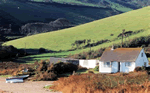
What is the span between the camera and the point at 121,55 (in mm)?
45969

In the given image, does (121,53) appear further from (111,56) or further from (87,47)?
(87,47)

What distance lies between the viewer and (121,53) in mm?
46656

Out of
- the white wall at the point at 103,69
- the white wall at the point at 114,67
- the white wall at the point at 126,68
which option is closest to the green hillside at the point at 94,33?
the white wall at the point at 103,69

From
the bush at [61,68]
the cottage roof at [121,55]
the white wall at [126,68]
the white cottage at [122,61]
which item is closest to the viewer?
the bush at [61,68]

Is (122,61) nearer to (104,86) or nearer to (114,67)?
(114,67)

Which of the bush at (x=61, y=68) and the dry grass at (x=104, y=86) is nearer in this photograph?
the dry grass at (x=104, y=86)

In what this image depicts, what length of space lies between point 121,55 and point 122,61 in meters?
2.01

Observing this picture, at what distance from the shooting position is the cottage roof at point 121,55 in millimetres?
44478

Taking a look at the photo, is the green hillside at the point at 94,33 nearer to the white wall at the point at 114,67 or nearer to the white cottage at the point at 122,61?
the white cottage at the point at 122,61

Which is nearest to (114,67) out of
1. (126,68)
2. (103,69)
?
(103,69)

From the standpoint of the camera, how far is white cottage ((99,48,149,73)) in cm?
4403

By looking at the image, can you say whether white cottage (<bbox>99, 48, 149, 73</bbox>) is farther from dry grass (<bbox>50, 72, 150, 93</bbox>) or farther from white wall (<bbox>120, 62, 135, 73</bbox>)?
dry grass (<bbox>50, 72, 150, 93</bbox>)

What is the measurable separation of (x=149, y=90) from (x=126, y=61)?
880 inches

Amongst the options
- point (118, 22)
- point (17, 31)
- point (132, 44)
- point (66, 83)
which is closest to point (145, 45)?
point (132, 44)
